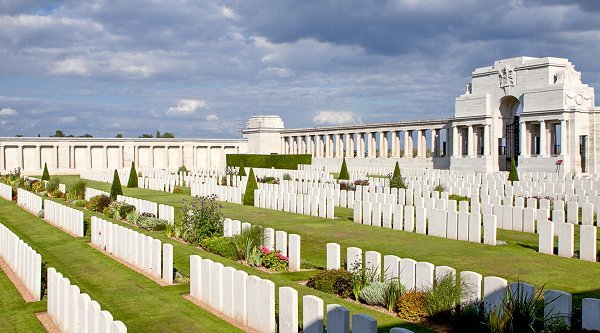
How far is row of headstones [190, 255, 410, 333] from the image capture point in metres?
7.14

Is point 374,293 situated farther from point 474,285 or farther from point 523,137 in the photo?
point 523,137

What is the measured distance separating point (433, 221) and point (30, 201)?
62.2ft

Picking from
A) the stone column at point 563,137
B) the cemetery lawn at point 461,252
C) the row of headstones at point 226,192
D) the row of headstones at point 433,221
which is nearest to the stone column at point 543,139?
the stone column at point 563,137

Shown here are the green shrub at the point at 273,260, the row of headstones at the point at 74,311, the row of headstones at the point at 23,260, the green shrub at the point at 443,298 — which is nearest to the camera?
the row of headstones at the point at 74,311

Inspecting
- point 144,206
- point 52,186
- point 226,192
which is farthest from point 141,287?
point 52,186

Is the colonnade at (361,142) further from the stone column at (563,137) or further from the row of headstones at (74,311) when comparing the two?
the row of headstones at (74,311)

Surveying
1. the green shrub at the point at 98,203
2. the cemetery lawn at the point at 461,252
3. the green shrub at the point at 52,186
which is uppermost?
the green shrub at the point at 52,186

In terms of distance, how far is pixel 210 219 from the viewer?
16531mm

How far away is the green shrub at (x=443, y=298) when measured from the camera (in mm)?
8594

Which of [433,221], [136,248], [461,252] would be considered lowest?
[461,252]

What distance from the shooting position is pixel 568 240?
44.9ft

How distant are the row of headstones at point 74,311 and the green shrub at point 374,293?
4167 mm

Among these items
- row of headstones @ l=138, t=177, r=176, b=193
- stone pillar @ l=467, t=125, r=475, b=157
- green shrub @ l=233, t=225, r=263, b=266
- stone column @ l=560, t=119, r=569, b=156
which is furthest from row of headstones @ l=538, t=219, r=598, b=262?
stone pillar @ l=467, t=125, r=475, b=157

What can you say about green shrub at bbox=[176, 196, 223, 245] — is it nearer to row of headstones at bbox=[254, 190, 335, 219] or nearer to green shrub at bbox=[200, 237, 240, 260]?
green shrub at bbox=[200, 237, 240, 260]
